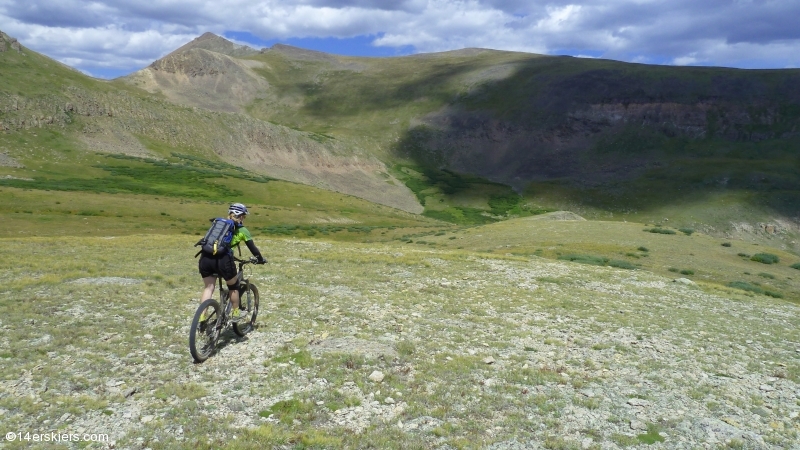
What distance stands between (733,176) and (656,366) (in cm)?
15522

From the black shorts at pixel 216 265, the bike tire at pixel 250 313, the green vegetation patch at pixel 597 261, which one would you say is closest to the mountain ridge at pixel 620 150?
the green vegetation patch at pixel 597 261

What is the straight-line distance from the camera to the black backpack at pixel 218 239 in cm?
1221

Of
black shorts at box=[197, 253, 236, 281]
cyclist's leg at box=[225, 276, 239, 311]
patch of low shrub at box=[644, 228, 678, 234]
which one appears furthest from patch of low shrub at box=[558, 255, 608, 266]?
black shorts at box=[197, 253, 236, 281]

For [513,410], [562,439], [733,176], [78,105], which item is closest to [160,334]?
[513,410]

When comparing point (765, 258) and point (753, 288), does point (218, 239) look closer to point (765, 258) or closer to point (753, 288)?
point (753, 288)

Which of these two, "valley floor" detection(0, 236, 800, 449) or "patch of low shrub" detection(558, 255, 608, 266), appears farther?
"patch of low shrub" detection(558, 255, 608, 266)

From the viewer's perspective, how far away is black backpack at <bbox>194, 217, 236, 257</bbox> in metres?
12.2

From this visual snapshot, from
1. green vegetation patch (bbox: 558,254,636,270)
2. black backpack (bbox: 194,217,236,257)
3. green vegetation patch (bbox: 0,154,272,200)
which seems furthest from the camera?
green vegetation patch (bbox: 0,154,272,200)

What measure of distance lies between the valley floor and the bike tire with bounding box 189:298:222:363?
0.39m

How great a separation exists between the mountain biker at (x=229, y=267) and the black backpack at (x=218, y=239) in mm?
236

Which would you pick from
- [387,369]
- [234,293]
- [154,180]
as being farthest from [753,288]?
[154,180]

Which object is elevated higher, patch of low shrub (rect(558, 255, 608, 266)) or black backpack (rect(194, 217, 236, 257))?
black backpack (rect(194, 217, 236, 257))

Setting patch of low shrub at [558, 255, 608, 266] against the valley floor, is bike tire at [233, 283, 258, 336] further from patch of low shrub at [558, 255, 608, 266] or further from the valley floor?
patch of low shrub at [558, 255, 608, 266]

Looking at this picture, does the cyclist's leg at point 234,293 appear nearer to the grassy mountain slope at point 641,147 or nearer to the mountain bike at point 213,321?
the mountain bike at point 213,321
